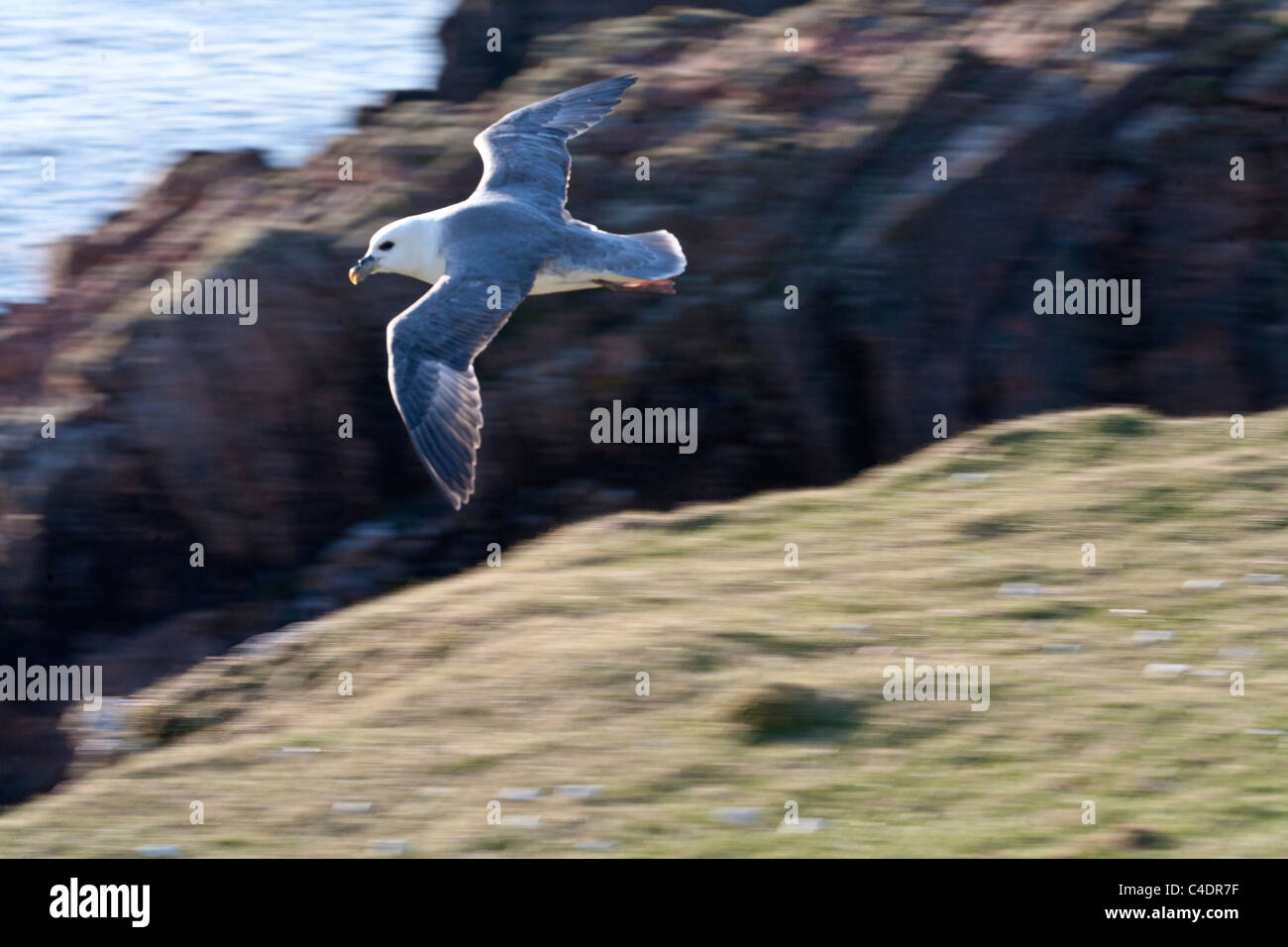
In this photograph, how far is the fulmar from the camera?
693 centimetres

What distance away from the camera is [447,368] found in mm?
7059

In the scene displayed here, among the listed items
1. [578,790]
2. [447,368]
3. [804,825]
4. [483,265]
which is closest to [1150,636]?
[804,825]

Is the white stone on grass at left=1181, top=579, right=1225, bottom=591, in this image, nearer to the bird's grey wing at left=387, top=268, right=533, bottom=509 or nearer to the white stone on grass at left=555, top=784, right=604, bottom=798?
the white stone on grass at left=555, top=784, right=604, bottom=798

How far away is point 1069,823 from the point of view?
4742 millimetres

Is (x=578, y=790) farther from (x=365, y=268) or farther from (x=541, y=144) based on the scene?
(x=541, y=144)

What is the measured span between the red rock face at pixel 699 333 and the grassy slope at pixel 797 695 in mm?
3481

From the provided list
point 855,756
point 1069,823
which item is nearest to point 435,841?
point 855,756

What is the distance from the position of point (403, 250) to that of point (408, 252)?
0.09ft

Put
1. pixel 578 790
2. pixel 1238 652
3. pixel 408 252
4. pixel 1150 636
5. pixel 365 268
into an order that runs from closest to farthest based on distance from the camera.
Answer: pixel 578 790
pixel 1238 652
pixel 1150 636
pixel 408 252
pixel 365 268

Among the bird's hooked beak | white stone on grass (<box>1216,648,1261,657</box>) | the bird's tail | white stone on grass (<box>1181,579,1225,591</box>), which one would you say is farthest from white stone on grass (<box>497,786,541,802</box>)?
the bird's hooked beak

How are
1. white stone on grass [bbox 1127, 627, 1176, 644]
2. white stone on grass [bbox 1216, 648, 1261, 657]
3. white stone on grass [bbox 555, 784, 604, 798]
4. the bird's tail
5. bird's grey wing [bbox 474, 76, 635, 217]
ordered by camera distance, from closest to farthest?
white stone on grass [bbox 555, 784, 604, 798] < white stone on grass [bbox 1216, 648, 1261, 657] < white stone on grass [bbox 1127, 627, 1176, 644] < the bird's tail < bird's grey wing [bbox 474, 76, 635, 217]

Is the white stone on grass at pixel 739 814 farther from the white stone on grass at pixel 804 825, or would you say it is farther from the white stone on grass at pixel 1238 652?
the white stone on grass at pixel 1238 652

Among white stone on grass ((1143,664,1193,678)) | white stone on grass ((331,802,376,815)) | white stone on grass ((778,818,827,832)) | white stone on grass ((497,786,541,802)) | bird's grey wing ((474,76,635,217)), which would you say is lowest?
white stone on grass ((331,802,376,815))

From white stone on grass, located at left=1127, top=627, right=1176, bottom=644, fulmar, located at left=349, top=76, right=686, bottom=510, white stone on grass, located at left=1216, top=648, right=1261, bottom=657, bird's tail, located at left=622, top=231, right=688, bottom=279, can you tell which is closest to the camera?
white stone on grass, located at left=1216, top=648, right=1261, bottom=657
